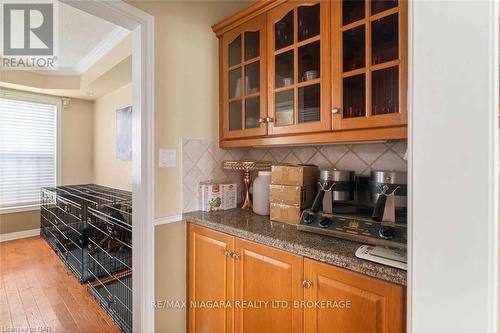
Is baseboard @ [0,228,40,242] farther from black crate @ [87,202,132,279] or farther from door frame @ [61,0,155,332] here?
door frame @ [61,0,155,332]

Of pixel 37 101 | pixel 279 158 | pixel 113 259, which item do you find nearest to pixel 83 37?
pixel 37 101

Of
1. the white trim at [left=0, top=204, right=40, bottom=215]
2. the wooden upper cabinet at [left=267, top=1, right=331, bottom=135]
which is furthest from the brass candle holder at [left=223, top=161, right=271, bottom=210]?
the white trim at [left=0, top=204, right=40, bottom=215]

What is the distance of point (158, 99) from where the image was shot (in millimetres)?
1460

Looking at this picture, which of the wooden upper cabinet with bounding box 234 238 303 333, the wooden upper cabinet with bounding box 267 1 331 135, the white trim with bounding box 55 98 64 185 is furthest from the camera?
the white trim with bounding box 55 98 64 185

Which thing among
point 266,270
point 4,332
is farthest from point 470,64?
point 4,332

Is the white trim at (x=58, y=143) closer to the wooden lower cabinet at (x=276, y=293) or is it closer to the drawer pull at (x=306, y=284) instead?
the wooden lower cabinet at (x=276, y=293)

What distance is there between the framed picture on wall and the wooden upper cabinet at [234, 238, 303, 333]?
9.15 feet

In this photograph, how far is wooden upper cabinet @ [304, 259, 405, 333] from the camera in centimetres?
81

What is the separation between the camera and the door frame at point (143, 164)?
138 cm

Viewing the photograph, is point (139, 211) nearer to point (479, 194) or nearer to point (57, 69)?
point (479, 194)

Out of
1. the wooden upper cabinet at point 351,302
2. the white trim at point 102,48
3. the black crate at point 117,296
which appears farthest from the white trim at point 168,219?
the white trim at point 102,48

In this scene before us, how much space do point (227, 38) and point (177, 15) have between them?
333mm

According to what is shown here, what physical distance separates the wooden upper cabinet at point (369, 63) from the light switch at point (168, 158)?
0.92 meters

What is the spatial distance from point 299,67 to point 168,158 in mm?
899
